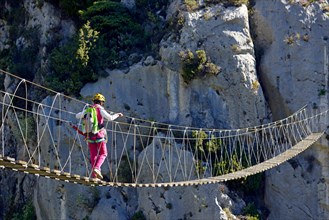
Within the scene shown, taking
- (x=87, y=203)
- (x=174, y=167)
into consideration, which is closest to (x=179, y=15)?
(x=174, y=167)

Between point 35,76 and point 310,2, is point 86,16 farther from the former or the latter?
point 310,2

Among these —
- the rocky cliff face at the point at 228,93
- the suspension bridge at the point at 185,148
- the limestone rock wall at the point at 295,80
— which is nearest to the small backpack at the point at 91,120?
the suspension bridge at the point at 185,148

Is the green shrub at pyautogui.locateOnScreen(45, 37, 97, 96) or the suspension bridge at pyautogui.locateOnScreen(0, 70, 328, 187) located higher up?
the green shrub at pyautogui.locateOnScreen(45, 37, 97, 96)

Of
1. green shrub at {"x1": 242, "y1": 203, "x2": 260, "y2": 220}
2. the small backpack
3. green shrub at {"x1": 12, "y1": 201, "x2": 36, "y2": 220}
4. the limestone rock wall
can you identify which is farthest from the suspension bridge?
the small backpack

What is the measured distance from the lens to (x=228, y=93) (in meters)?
19.3

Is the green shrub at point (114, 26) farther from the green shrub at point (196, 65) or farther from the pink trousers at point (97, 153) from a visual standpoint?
the pink trousers at point (97, 153)

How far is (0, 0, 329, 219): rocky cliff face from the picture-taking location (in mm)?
18797

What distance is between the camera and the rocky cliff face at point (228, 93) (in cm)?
1880

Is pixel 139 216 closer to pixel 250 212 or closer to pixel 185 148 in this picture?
pixel 185 148

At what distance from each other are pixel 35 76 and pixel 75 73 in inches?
70.9

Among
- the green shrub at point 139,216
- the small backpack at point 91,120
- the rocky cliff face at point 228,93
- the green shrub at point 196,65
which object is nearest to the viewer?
the small backpack at point 91,120

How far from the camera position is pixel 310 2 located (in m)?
20.5

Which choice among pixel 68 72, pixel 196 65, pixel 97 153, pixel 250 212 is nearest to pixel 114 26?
pixel 68 72

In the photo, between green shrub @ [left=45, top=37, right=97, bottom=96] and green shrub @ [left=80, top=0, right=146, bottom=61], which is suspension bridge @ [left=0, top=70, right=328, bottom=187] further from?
green shrub @ [left=80, top=0, right=146, bottom=61]
